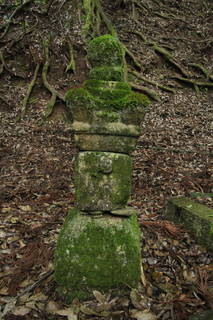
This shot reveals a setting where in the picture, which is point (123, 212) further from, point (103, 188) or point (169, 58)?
point (169, 58)

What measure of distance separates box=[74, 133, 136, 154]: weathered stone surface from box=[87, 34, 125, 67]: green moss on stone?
27.0 inches

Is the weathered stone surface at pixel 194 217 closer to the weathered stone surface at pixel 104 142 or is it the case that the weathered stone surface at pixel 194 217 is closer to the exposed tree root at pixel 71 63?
the weathered stone surface at pixel 104 142

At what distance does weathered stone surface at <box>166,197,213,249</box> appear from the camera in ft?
10.6

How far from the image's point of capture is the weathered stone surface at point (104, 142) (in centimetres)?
242

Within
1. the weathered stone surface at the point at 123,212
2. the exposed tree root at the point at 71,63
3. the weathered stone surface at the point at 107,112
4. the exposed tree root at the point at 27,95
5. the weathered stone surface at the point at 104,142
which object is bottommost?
the weathered stone surface at the point at 123,212

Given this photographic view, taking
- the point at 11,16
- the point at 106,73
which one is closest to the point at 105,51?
the point at 106,73

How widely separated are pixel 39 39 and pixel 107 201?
846 centimetres

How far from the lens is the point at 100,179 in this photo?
2459 millimetres

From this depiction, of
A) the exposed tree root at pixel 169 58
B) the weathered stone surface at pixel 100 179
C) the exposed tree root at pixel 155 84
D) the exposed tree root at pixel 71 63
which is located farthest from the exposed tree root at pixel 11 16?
the weathered stone surface at pixel 100 179

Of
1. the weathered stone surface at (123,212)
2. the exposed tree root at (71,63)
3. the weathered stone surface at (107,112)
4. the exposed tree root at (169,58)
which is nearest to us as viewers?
the weathered stone surface at (107,112)

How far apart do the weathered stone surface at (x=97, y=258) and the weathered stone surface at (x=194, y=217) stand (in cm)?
117

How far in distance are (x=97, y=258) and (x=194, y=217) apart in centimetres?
161

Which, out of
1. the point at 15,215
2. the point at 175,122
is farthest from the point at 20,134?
the point at 175,122

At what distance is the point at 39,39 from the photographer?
9.27 metres
